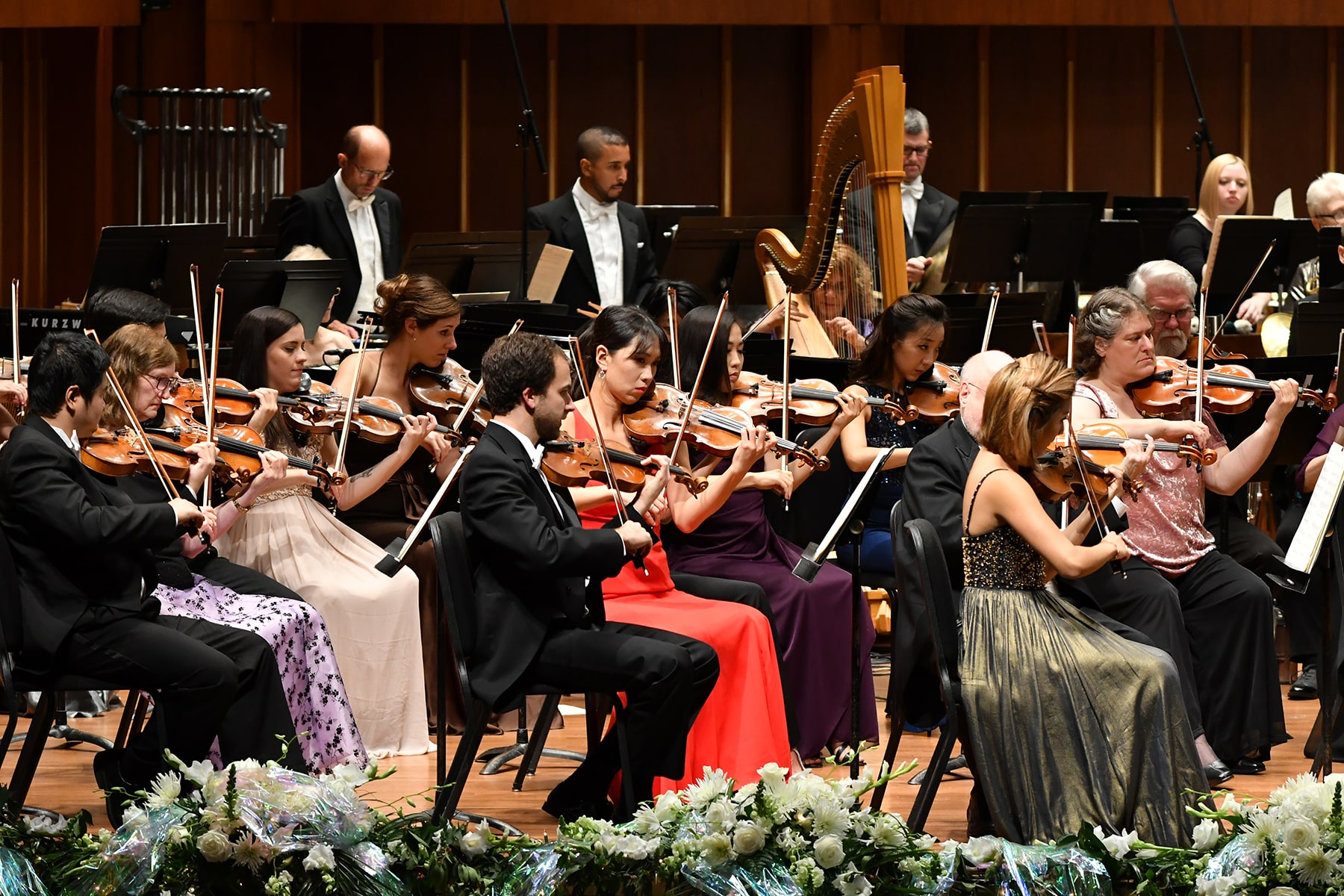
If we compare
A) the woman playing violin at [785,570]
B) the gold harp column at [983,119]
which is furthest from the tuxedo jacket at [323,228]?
the gold harp column at [983,119]

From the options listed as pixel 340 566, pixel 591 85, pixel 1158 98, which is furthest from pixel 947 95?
pixel 340 566

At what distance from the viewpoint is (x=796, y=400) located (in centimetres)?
495

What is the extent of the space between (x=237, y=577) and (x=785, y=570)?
4.65 feet

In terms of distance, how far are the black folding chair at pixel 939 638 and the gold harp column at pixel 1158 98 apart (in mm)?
7270

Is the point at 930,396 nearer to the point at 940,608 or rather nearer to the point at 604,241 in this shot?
the point at 940,608

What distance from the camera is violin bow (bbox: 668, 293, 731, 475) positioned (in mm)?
4363

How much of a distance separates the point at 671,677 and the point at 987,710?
0.64m

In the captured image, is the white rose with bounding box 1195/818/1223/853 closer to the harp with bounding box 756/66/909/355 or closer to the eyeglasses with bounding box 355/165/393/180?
the harp with bounding box 756/66/909/355

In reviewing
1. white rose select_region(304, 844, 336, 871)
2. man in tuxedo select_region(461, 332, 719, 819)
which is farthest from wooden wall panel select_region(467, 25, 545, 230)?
white rose select_region(304, 844, 336, 871)

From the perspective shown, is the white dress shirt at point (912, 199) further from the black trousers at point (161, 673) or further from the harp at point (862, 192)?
the black trousers at point (161, 673)

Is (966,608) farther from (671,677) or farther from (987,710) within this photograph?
(671,677)

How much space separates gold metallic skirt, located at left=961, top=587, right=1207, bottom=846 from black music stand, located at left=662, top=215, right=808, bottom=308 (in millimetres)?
3119

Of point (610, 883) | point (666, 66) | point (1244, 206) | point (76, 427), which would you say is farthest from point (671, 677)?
point (666, 66)

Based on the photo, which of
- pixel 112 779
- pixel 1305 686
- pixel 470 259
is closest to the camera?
pixel 112 779
